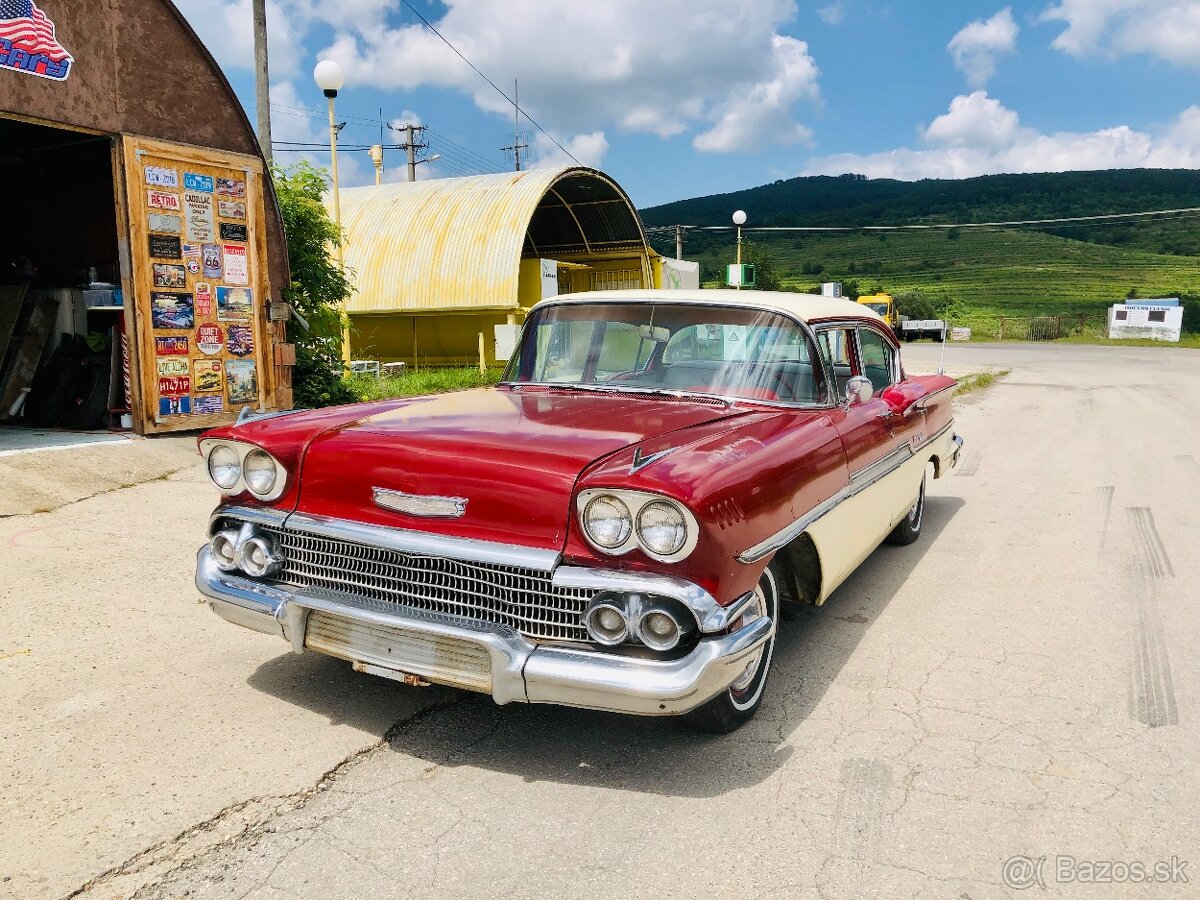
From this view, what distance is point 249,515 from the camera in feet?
10.9

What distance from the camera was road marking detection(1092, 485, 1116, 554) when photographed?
600cm

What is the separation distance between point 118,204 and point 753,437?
6882 mm

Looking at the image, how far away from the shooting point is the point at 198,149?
8.32m

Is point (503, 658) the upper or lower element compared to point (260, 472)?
lower

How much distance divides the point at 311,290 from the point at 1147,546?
8.81 m

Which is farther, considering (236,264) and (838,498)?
(236,264)

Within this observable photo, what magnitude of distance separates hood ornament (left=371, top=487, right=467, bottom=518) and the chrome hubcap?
3.23 feet

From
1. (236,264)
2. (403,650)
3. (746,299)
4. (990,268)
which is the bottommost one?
(403,650)

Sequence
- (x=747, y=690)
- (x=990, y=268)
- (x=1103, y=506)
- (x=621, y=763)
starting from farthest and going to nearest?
(x=990, y=268) < (x=1103, y=506) < (x=747, y=690) < (x=621, y=763)

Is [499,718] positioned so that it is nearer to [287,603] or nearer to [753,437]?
[287,603]

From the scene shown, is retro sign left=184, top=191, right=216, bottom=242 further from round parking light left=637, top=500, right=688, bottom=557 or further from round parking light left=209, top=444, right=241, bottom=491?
round parking light left=637, top=500, right=688, bottom=557

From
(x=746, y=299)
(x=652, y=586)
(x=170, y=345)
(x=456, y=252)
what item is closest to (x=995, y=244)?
(x=456, y=252)

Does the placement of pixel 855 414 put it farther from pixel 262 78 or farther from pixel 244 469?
pixel 262 78

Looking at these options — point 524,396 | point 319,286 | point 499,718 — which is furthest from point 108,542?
point 319,286
